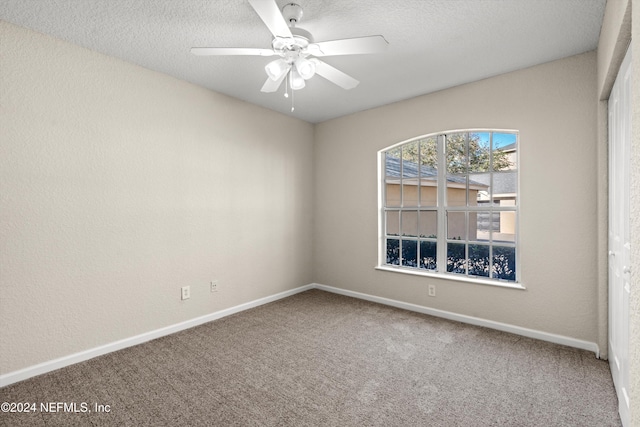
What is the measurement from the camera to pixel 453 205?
11.5 ft

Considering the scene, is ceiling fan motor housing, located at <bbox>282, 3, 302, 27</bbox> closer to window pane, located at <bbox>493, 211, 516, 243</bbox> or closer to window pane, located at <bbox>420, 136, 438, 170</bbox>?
window pane, located at <bbox>420, 136, 438, 170</bbox>

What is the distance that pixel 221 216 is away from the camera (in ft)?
11.4

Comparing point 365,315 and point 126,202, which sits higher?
point 126,202

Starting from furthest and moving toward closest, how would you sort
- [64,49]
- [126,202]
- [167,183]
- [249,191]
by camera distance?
[249,191] < [167,183] < [126,202] < [64,49]

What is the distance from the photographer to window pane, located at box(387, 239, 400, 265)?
3.95 metres

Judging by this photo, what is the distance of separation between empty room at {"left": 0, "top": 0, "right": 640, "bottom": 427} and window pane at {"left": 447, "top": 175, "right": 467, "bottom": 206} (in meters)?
0.03

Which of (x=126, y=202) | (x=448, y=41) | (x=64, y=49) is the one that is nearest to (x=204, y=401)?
(x=126, y=202)

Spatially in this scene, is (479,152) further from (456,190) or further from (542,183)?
(542,183)

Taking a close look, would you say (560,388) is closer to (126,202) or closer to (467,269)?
(467,269)

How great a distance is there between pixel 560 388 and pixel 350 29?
2840 millimetres

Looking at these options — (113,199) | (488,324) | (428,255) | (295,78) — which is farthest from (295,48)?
(488,324)

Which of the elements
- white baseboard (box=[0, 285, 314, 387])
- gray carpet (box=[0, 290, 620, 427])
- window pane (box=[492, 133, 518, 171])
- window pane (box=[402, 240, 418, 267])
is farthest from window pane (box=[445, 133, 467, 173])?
white baseboard (box=[0, 285, 314, 387])

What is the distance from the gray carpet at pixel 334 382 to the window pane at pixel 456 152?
168 centimetres

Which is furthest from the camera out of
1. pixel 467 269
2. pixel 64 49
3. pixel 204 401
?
pixel 467 269
